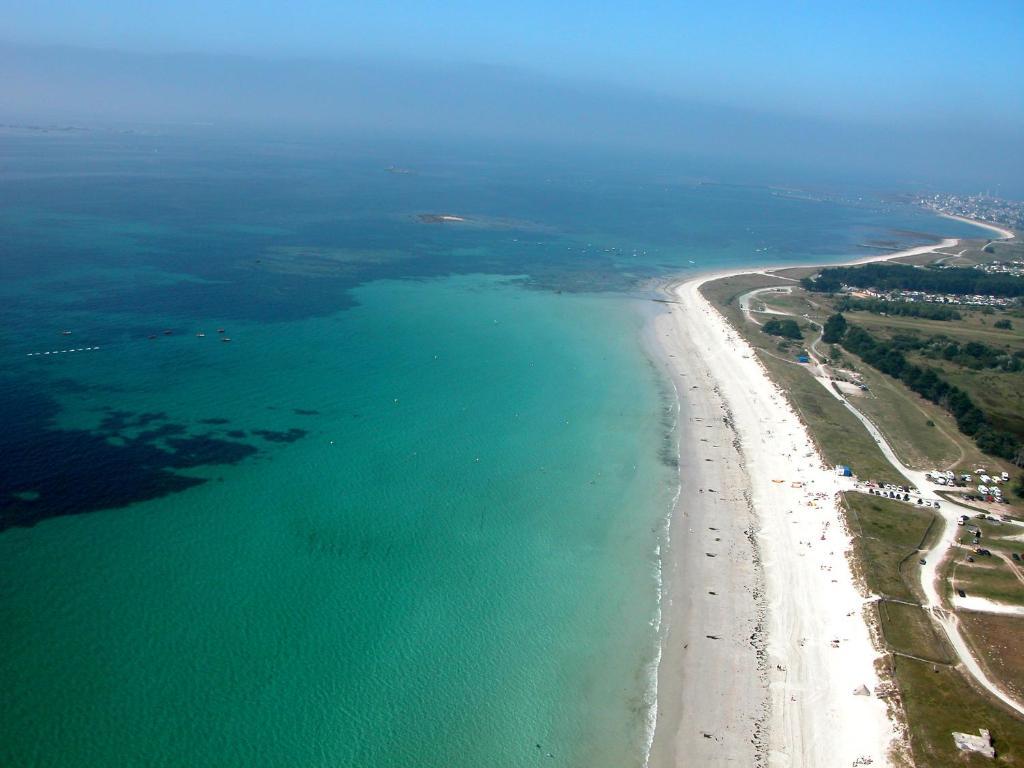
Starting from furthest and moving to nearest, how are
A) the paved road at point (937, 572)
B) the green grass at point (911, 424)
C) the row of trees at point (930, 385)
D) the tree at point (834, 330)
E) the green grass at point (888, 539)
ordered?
the tree at point (834, 330)
the row of trees at point (930, 385)
the green grass at point (911, 424)
the green grass at point (888, 539)
the paved road at point (937, 572)

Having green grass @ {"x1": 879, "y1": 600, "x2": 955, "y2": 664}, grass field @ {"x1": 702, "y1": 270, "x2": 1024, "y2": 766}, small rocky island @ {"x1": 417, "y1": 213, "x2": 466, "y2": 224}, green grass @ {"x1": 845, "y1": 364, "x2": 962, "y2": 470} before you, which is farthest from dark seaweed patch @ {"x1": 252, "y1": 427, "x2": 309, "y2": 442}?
small rocky island @ {"x1": 417, "y1": 213, "x2": 466, "y2": 224}

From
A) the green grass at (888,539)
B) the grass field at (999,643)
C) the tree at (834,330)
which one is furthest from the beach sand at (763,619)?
the tree at (834,330)

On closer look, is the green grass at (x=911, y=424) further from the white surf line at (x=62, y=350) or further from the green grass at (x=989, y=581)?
the white surf line at (x=62, y=350)

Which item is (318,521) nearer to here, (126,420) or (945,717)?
(126,420)

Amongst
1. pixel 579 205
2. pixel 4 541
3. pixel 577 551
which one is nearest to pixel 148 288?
pixel 4 541

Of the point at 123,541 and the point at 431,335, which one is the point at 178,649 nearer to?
the point at 123,541

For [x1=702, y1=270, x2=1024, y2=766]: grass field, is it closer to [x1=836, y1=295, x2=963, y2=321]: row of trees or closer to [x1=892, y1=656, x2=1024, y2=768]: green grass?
[x1=892, y1=656, x2=1024, y2=768]: green grass

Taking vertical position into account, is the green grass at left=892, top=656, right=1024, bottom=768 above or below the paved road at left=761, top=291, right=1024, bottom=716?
below
